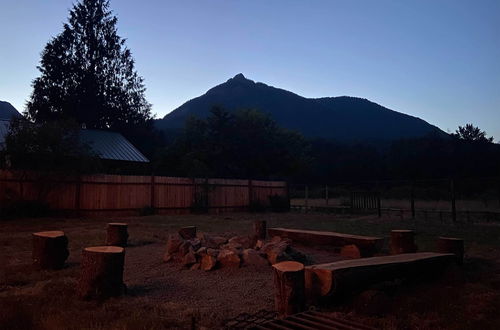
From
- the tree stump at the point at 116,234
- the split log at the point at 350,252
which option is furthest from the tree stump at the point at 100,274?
the split log at the point at 350,252

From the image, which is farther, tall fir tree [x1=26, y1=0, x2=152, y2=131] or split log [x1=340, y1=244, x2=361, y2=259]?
tall fir tree [x1=26, y1=0, x2=152, y2=131]

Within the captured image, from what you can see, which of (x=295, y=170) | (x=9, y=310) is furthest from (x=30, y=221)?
(x=295, y=170)

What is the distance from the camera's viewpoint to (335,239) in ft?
26.5

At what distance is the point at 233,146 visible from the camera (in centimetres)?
2670

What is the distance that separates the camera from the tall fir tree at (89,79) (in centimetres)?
3209

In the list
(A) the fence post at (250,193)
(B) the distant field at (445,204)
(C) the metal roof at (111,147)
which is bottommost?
(B) the distant field at (445,204)

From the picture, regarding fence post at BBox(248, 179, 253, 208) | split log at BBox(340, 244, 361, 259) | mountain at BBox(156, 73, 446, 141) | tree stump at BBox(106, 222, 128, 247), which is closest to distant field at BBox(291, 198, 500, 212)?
fence post at BBox(248, 179, 253, 208)

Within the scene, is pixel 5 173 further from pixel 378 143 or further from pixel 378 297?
pixel 378 143

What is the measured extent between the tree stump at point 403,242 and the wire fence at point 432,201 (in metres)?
7.91

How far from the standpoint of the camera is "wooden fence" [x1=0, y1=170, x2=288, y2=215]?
47.2ft

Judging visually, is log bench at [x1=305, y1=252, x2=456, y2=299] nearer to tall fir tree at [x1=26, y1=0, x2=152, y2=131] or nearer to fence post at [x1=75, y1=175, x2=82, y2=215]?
fence post at [x1=75, y1=175, x2=82, y2=215]

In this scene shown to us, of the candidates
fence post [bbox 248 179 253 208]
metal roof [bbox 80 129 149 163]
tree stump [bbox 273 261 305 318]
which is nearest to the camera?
tree stump [bbox 273 261 305 318]

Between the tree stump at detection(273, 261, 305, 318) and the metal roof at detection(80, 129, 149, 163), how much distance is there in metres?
18.4

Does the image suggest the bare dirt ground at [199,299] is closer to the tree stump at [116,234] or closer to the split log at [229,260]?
the split log at [229,260]
